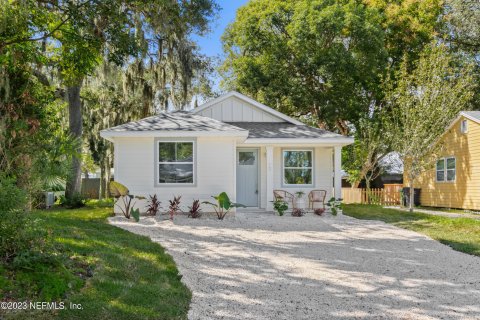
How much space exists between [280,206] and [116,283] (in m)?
8.77

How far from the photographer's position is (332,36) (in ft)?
66.9

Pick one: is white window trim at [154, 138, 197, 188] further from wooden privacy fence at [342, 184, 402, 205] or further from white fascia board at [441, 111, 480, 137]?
wooden privacy fence at [342, 184, 402, 205]

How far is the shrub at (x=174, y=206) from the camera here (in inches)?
442

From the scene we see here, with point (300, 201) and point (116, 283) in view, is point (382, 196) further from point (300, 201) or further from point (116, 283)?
point (116, 283)

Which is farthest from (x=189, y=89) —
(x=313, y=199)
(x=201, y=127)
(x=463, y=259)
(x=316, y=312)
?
(x=316, y=312)

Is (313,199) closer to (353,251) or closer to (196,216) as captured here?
(196,216)

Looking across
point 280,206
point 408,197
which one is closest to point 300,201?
point 280,206

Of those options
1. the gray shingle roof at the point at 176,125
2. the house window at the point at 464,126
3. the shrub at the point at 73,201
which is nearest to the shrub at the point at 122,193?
the gray shingle roof at the point at 176,125

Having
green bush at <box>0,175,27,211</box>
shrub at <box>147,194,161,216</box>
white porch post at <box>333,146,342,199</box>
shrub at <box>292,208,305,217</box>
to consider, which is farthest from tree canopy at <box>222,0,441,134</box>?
green bush at <box>0,175,27,211</box>

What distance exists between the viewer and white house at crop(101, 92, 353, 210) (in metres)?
11.9

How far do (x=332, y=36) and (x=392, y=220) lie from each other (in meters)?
11.5

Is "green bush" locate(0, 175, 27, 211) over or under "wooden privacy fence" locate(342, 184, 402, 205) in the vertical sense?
over

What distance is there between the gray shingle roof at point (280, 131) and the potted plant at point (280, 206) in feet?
7.16

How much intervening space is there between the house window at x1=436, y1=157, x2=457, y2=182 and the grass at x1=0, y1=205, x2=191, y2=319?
14.8 m
